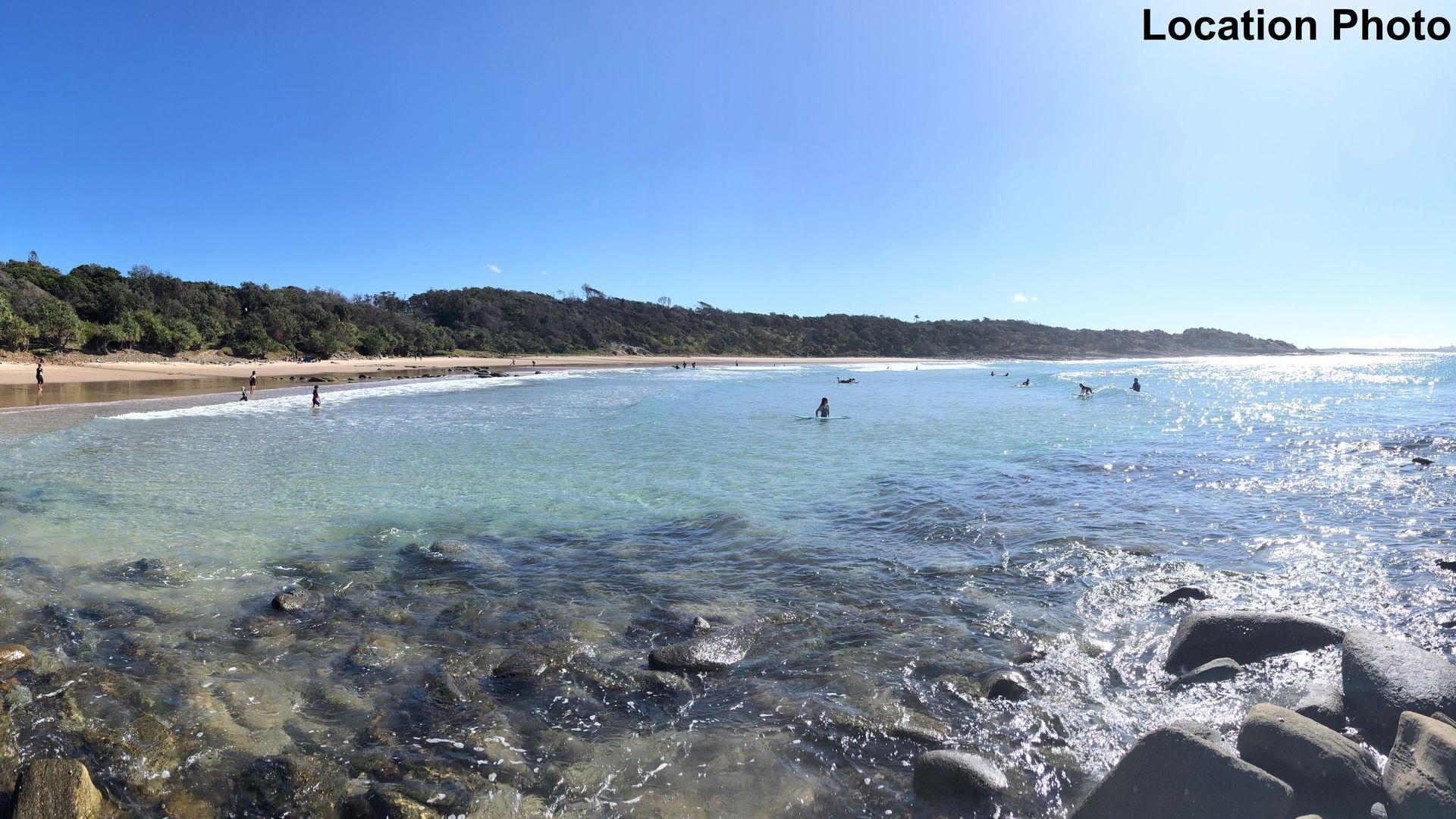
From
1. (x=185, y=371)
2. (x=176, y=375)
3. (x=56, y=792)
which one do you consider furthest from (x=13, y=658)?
(x=185, y=371)

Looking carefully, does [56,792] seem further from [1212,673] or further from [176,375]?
[176,375]

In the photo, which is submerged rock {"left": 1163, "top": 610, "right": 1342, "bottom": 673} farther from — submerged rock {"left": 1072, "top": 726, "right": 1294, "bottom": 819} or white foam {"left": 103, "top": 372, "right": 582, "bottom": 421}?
white foam {"left": 103, "top": 372, "right": 582, "bottom": 421}

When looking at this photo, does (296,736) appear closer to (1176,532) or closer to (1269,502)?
(1176,532)

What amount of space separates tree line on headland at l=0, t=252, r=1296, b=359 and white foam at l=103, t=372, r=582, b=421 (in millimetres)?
18750

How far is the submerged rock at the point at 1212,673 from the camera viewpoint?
516 cm

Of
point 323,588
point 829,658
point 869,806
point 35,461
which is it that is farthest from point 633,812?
point 35,461

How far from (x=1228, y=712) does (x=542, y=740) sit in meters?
4.89

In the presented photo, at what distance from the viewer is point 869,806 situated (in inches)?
151

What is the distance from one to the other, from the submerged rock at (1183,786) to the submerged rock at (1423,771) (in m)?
0.52

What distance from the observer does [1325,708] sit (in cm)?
436

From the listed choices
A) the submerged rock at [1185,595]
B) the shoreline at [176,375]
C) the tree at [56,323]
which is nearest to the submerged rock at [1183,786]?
the submerged rock at [1185,595]

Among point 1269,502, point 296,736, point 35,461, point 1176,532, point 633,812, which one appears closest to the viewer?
point 633,812

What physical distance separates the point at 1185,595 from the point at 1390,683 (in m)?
2.68

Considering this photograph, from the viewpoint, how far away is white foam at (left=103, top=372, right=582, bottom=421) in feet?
79.7
